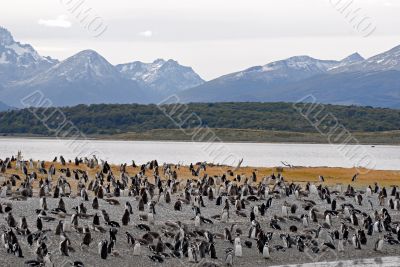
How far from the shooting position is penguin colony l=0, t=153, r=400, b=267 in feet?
76.3

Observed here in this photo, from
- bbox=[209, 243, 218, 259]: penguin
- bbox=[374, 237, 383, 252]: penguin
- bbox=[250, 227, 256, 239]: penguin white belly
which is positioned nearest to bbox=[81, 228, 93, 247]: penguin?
bbox=[209, 243, 218, 259]: penguin

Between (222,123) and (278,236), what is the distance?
15178cm

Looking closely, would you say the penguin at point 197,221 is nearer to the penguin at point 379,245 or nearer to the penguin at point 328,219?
the penguin at point 328,219

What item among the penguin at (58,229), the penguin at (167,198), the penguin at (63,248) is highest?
the penguin at (167,198)

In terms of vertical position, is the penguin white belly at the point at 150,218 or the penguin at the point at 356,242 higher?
the penguin white belly at the point at 150,218

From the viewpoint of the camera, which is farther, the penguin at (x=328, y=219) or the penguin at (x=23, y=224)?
the penguin at (x=328, y=219)

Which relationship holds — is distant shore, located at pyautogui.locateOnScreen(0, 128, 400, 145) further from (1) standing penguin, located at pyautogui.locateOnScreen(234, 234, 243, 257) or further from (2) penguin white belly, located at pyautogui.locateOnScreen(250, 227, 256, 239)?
(1) standing penguin, located at pyautogui.locateOnScreen(234, 234, 243, 257)

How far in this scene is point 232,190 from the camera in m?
35.5

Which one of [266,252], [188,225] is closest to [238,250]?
[266,252]

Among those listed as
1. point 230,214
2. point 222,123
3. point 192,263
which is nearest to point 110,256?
point 192,263

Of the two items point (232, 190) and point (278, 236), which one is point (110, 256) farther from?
point (232, 190)

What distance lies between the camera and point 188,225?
91.9ft

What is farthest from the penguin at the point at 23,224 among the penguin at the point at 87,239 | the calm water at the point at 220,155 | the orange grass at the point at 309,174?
the calm water at the point at 220,155

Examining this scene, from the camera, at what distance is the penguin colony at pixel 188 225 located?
916 inches
